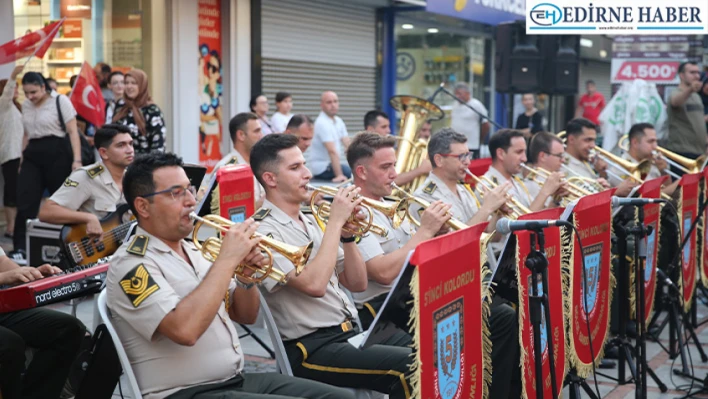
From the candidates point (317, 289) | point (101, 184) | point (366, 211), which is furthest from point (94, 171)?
point (317, 289)

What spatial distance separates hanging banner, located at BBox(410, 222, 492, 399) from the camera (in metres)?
3.47

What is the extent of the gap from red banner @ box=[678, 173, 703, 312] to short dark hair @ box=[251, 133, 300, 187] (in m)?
3.30

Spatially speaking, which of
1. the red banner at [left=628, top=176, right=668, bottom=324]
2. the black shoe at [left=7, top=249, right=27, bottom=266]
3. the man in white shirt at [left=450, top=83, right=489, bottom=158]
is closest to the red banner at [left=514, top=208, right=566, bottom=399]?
the red banner at [left=628, top=176, right=668, bottom=324]

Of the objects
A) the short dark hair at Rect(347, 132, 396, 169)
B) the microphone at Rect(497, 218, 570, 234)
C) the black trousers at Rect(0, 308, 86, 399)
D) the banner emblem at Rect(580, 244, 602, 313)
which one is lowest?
the black trousers at Rect(0, 308, 86, 399)

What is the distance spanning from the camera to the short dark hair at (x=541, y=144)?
26.4 feet

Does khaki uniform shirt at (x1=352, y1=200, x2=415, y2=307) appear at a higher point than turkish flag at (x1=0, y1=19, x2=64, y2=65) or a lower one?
lower

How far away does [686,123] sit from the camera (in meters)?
10.5

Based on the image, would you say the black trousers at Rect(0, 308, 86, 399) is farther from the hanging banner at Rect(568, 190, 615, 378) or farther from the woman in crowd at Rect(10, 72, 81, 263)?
the woman in crowd at Rect(10, 72, 81, 263)

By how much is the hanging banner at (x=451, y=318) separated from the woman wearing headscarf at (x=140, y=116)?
521 cm

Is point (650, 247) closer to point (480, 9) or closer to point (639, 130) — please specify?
point (639, 130)

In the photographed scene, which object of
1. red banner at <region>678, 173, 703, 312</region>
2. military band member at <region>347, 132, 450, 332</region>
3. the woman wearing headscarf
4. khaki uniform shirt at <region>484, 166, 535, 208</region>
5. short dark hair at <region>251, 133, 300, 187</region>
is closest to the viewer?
short dark hair at <region>251, 133, 300, 187</region>

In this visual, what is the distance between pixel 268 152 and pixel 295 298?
2.50 ft

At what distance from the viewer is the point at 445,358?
3688 mm

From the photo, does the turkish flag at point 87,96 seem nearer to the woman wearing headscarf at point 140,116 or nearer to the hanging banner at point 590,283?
the woman wearing headscarf at point 140,116
